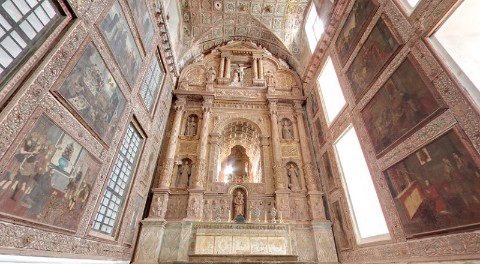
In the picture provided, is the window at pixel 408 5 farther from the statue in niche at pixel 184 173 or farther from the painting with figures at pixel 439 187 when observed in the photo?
the statue in niche at pixel 184 173

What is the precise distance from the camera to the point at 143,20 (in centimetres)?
924

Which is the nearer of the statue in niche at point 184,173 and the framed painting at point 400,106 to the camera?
the framed painting at point 400,106

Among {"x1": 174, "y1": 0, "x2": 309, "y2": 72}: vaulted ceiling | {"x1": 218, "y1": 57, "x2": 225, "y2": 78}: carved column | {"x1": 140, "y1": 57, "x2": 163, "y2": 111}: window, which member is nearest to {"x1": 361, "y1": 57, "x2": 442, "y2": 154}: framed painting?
{"x1": 174, "y1": 0, "x2": 309, "y2": 72}: vaulted ceiling

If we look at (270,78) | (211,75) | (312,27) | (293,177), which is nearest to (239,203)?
(293,177)

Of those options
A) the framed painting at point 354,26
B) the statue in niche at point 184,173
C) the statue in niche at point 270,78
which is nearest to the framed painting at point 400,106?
the framed painting at point 354,26

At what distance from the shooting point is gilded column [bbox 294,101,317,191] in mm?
11297

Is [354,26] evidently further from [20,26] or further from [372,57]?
[20,26]

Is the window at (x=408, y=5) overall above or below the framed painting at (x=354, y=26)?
below

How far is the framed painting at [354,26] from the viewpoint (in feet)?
26.9

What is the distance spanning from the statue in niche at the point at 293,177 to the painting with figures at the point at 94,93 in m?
9.24

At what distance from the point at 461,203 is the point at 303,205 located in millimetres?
6967

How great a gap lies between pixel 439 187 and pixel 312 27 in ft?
42.3

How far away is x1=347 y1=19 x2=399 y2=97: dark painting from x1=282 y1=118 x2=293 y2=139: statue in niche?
547 cm

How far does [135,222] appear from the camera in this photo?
30.4 ft
